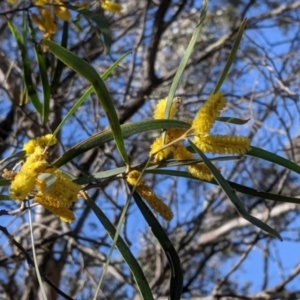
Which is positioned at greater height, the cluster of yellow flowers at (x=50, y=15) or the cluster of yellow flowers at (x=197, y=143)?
the cluster of yellow flowers at (x=50, y=15)

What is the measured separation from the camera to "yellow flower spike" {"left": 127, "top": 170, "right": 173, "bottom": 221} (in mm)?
773

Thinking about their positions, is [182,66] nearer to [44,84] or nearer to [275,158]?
[275,158]

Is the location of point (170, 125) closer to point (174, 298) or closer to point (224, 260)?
point (174, 298)

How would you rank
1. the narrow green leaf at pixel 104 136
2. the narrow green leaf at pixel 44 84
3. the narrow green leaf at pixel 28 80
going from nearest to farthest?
the narrow green leaf at pixel 104 136
the narrow green leaf at pixel 44 84
the narrow green leaf at pixel 28 80

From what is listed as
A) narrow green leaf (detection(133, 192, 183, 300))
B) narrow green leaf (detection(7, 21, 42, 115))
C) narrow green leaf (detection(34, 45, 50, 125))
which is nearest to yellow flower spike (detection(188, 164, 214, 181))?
narrow green leaf (detection(133, 192, 183, 300))

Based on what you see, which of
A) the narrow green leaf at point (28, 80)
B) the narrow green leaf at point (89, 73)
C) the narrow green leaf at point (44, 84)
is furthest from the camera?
the narrow green leaf at point (28, 80)

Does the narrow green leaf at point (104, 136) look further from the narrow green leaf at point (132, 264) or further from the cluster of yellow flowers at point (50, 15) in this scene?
the cluster of yellow flowers at point (50, 15)

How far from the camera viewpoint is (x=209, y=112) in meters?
0.71

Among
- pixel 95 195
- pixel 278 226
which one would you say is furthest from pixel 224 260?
pixel 95 195

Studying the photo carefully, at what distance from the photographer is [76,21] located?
1.67 m

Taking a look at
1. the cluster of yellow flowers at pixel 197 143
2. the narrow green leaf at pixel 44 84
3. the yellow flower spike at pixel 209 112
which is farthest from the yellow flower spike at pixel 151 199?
the narrow green leaf at pixel 44 84

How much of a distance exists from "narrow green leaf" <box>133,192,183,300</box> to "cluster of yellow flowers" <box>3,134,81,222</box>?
0.12m

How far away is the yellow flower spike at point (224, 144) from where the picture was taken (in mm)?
706

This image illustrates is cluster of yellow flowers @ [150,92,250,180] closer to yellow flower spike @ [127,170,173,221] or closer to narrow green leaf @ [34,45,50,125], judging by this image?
yellow flower spike @ [127,170,173,221]
